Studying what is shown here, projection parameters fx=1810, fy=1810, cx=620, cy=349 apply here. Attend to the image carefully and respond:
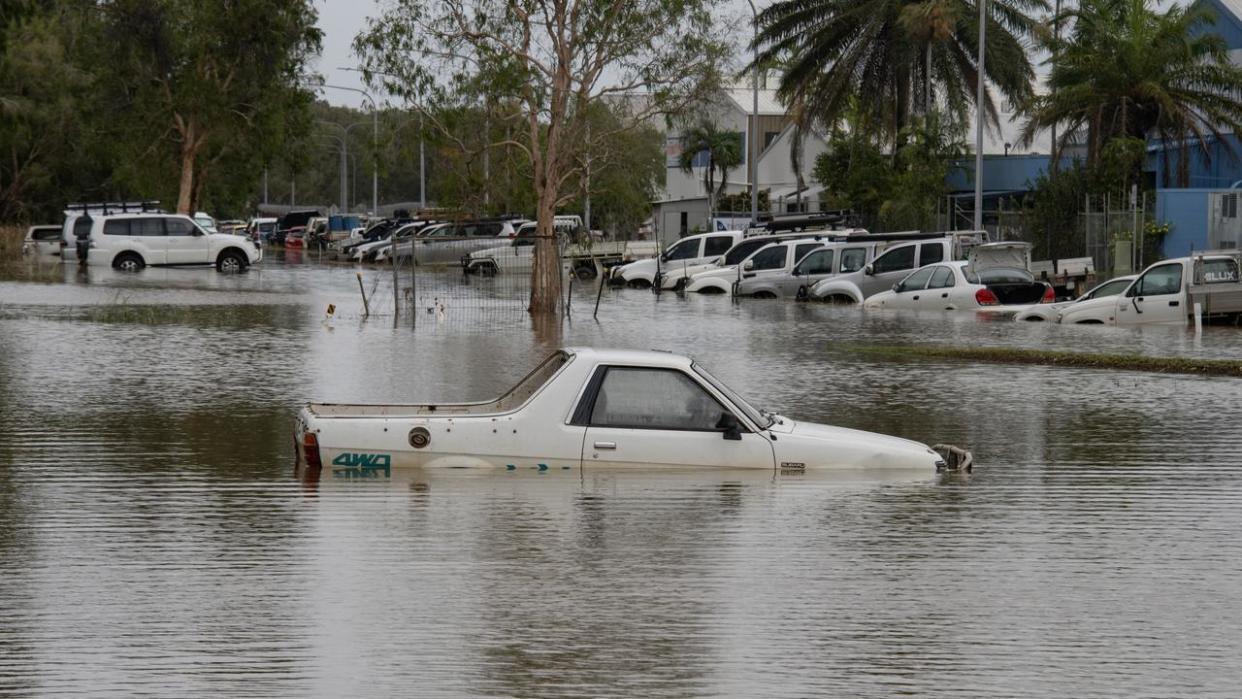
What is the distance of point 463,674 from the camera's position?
800 centimetres

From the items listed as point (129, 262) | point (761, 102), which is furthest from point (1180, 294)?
point (761, 102)

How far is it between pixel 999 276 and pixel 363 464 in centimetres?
2491

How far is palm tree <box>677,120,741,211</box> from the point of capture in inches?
3467

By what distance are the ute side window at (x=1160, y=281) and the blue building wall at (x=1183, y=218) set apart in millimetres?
14191

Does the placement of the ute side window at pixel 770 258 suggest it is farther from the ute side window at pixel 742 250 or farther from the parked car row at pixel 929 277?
the ute side window at pixel 742 250

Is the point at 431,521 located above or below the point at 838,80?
below

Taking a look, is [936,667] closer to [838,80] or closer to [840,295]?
[840,295]

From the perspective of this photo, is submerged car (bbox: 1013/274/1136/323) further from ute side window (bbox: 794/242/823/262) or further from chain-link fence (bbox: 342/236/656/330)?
ute side window (bbox: 794/242/823/262)

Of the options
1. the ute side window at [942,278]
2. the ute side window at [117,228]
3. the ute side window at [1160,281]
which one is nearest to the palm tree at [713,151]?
the ute side window at [117,228]

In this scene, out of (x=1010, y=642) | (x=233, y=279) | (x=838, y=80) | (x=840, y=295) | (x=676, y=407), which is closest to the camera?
(x=1010, y=642)

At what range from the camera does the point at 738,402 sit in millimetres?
13562

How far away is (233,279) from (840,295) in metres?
17.7

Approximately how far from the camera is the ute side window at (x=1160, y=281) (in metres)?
32.1

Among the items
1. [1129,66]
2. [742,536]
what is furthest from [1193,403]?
[1129,66]
